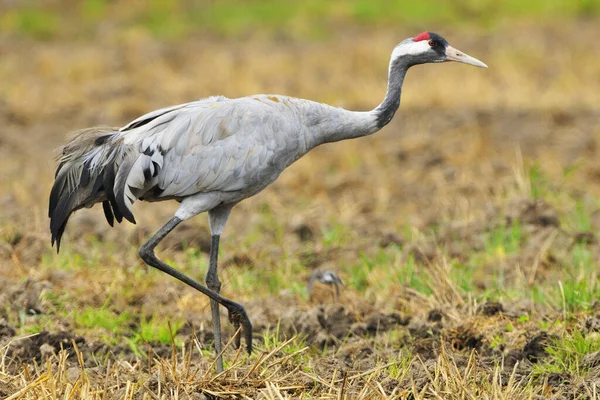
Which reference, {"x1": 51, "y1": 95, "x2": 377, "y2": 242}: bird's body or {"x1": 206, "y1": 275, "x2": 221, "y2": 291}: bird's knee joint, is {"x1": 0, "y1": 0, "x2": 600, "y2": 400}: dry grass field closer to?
{"x1": 206, "y1": 275, "x2": 221, "y2": 291}: bird's knee joint

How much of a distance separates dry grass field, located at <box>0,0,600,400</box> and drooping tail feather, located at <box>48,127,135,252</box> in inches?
29.4

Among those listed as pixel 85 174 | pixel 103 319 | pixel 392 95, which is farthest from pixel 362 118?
pixel 103 319

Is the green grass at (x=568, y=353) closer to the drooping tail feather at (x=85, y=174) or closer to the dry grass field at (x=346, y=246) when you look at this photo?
the dry grass field at (x=346, y=246)

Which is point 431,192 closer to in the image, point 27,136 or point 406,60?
point 406,60

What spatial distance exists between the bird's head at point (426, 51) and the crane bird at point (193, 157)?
51 cm

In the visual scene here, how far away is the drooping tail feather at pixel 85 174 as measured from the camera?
5777mm

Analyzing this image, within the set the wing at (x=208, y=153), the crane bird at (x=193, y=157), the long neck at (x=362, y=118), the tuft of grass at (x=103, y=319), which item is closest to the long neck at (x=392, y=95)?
the long neck at (x=362, y=118)

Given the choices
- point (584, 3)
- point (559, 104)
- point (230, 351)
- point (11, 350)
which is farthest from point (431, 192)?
point (584, 3)

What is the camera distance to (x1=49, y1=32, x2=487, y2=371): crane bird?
5.74 m

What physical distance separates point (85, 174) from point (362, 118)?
1622 millimetres

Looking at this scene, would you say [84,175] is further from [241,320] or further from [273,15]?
[273,15]

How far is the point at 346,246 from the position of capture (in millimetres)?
8555

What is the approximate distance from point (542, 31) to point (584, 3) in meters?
3.44

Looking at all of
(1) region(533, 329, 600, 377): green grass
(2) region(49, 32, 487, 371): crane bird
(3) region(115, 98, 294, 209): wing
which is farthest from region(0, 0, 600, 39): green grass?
(1) region(533, 329, 600, 377): green grass
